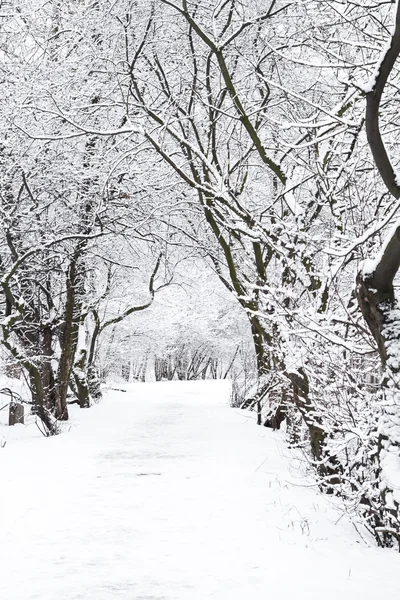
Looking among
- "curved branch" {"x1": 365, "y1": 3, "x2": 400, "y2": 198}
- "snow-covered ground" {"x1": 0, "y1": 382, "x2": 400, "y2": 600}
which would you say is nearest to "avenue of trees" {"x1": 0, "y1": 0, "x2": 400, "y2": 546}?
"curved branch" {"x1": 365, "y1": 3, "x2": 400, "y2": 198}

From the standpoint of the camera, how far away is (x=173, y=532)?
184 inches

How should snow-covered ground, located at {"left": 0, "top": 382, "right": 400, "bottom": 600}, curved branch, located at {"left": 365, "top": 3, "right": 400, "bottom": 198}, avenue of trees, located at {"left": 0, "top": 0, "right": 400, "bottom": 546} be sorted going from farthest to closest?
avenue of trees, located at {"left": 0, "top": 0, "right": 400, "bottom": 546} → snow-covered ground, located at {"left": 0, "top": 382, "right": 400, "bottom": 600} → curved branch, located at {"left": 365, "top": 3, "right": 400, "bottom": 198}

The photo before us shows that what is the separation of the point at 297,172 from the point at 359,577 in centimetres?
555

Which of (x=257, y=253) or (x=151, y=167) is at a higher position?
(x=151, y=167)

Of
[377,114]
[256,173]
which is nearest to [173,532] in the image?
[377,114]

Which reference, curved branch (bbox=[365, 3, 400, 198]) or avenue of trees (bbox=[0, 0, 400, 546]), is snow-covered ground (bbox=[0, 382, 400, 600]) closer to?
avenue of trees (bbox=[0, 0, 400, 546])

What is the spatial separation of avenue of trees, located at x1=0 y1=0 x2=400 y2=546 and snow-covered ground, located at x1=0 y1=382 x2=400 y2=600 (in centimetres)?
44

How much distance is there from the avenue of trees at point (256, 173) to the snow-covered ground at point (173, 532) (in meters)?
0.44

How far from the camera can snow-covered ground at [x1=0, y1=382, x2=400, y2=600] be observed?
3.54 metres

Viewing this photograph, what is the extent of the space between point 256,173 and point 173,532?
906 cm

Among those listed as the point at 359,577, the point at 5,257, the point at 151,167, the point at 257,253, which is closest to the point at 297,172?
the point at 257,253

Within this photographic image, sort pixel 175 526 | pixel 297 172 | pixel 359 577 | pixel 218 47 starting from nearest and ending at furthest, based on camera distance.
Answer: pixel 359 577, pixel 175 526, pixel 218 47, pixel 297 172

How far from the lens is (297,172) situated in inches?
313

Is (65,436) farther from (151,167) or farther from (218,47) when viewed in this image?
(218,47)
